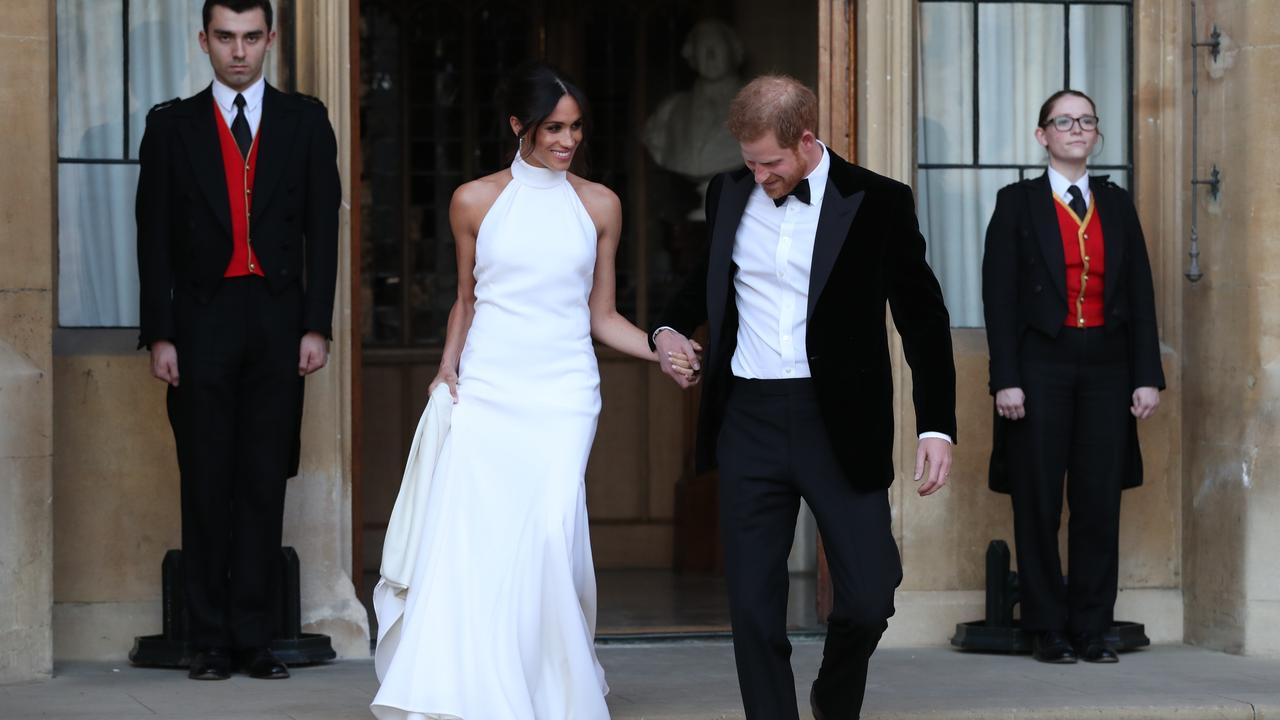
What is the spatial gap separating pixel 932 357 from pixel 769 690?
983 mm

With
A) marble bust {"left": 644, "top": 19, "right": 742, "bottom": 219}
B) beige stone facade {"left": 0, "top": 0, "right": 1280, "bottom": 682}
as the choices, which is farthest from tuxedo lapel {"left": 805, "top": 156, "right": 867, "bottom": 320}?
marble bust {"left": 644, "top": 19, "right": 742, "bottom": 219}

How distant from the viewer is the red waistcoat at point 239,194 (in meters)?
6.99

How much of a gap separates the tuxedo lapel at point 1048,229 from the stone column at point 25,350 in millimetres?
3684

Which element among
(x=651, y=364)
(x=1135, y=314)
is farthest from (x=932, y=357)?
(x=651, y=364)

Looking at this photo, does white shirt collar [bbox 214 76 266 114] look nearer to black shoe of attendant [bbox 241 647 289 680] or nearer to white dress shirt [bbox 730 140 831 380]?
black shoe of attendant [bbox 241 647 289 680]

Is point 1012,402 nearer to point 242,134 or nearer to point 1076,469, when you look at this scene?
point 1076,469

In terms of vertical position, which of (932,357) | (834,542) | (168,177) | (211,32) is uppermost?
(211,32)

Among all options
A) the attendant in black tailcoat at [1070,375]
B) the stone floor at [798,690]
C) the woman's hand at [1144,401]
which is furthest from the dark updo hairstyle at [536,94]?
the woman's hand at [1144,401]

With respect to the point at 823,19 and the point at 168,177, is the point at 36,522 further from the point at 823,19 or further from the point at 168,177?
the point at 823,19

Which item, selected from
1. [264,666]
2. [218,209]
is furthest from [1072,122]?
[264,666]

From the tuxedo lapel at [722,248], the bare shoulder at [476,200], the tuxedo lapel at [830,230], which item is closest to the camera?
the tuxedo lapel at [830,230]

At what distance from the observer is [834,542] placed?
210 inches

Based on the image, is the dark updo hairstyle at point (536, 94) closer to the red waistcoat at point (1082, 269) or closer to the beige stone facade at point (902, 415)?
the beige stone facade at point (902, 415)

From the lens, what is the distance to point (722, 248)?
17.7ft
